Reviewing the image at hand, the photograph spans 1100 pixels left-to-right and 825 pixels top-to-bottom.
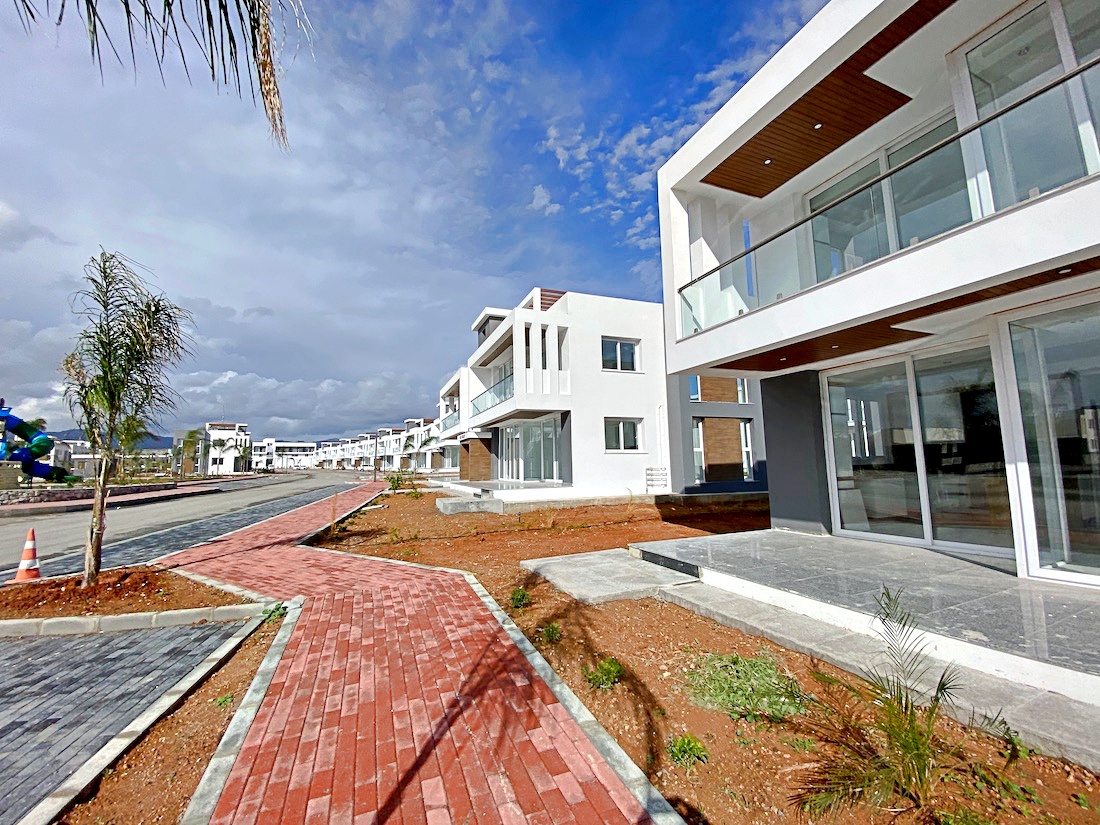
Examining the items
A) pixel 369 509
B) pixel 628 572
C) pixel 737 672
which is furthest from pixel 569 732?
pixel 369 509

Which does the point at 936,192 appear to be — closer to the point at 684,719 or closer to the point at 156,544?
the point at 684,719

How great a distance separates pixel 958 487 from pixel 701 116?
714 cm

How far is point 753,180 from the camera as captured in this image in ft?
27.6

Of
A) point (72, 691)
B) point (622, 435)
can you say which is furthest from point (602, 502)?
point (72, 691)

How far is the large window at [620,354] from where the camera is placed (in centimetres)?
1989

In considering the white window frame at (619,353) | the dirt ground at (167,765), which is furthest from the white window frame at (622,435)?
the dirt ground at (167,765)

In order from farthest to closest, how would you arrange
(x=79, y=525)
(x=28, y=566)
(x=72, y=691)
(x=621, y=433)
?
(x=621, y=433), (x=79, y=525), (x=28, y=566), (x=72, y=691)

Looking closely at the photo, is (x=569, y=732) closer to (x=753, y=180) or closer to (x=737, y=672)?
(x=737, y=672)

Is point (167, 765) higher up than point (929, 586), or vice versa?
point (929, 586)

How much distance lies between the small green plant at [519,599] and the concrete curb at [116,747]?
2.95 m

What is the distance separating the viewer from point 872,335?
6.43 meters

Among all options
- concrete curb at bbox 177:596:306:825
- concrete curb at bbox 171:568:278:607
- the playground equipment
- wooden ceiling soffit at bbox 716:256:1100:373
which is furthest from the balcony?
concrete curb at bbox 177:596:306:825

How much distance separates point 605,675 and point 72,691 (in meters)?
4.49

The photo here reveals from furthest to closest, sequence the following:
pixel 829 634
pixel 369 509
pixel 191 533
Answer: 1. pixel 369 509
2. pixel 191 533
3. pixel 829 634
